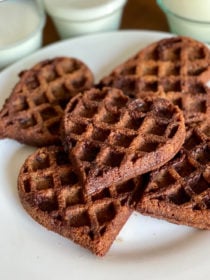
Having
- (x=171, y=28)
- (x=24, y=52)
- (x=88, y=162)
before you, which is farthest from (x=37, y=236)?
(x=171, y=28)

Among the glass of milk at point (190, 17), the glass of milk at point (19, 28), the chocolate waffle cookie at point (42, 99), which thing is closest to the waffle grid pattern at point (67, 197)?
the chocolate waffle cookie at point (42, 99)

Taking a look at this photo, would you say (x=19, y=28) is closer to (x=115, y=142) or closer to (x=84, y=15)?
(x=84, y=15)

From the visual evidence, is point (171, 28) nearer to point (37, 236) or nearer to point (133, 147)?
point (133, 147)

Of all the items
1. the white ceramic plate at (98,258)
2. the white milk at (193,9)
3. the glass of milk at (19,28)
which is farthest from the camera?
the glass of milk at (19,28)

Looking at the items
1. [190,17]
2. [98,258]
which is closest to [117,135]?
[98,258]

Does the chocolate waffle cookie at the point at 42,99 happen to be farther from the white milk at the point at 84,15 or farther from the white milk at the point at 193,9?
the white milk at the point at 193,9

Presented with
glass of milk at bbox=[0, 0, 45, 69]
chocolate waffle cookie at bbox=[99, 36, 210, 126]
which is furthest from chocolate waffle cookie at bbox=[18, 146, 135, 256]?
glass of milk at bbox=[0, 0, 45, 69]

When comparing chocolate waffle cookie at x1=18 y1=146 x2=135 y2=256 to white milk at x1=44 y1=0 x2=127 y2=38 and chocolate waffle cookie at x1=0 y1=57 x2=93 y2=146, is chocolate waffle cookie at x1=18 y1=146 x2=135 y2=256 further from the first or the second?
white milk at x1=44 y1=0 x2=127 y2=38
